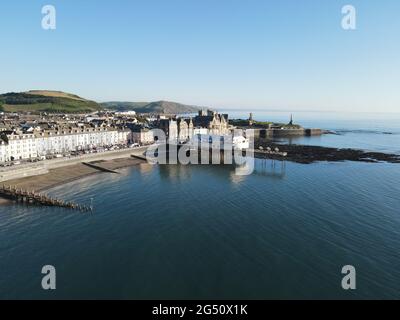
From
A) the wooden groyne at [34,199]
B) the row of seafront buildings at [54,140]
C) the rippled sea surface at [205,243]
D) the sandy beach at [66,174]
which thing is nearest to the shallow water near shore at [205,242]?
the rippled sea surface at [205,243]

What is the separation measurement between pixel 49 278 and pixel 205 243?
13884 mm

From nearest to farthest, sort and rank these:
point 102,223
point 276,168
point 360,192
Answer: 1. point 102,223
2. point 360,192
3. point 276,168

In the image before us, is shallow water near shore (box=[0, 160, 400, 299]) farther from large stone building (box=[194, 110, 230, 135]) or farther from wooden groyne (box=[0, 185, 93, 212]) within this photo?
large stone building (box=[194, 110, 230, 135])

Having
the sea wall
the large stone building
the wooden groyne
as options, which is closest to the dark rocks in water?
the large stone building

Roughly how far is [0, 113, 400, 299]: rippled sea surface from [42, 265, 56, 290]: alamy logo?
41cm

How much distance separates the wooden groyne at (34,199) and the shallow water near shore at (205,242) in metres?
1.57

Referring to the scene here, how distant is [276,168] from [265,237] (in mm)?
40482

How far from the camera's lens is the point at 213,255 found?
30047mm

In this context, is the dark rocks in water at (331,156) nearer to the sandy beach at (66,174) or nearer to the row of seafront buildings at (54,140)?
the sandy beach at (66,174)

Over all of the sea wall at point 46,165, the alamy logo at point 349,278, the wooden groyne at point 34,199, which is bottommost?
the alamy logo at point 349,278

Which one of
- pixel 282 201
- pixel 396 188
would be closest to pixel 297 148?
pixel 396 188

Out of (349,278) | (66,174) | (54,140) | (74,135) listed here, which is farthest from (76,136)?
(349,278)

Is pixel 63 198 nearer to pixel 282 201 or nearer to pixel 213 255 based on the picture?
pixel 213 255

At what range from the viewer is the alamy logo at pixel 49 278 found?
81.3 ft
